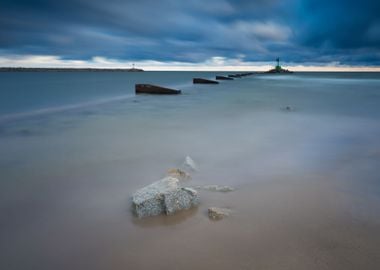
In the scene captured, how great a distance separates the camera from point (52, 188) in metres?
3.25

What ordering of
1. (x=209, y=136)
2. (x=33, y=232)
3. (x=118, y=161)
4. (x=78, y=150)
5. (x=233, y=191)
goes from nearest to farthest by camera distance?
(x=33, y=232) → (x=233, y=191) → (x=118, y=161) → (x=78, y=150) → (x=209, y=136)

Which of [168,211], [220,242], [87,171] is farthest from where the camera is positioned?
[87,171]

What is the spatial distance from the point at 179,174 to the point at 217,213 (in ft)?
3.67

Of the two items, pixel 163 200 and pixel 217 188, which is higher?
pixel 163 200

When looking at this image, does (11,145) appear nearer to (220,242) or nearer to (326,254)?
(220,242)

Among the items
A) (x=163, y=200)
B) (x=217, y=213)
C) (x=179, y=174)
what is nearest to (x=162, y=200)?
(x=163, y=200)

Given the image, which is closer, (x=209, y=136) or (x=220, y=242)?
(x=220, y=242)

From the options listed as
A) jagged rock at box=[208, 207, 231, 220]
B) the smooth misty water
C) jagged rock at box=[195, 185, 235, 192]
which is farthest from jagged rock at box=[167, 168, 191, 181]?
jagged rock at box=[208, 207, 231, 220]

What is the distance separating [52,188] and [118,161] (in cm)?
118

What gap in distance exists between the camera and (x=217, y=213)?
99.5 inches

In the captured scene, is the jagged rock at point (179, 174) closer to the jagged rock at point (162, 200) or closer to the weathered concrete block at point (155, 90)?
the jagged rock at point (162, 200)

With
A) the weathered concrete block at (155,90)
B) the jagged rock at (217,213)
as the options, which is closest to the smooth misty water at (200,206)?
the jagged rock at (217,213)

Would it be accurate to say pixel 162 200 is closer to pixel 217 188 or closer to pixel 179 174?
pixel 217 188

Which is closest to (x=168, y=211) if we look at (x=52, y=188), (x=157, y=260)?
(x=157, y=260)
